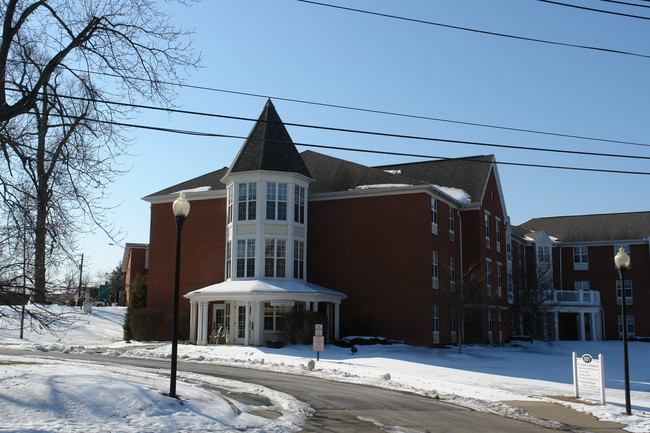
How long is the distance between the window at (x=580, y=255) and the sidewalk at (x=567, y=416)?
50865mm

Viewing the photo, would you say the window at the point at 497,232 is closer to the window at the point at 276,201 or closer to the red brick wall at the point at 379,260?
the red brick wall at the point at 379,260

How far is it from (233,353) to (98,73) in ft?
53.1

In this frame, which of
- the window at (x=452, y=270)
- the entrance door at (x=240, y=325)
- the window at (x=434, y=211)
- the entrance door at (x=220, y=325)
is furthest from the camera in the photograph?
the window at (x=452, y=270)

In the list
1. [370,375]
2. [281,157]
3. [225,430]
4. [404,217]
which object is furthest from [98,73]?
[404,217]

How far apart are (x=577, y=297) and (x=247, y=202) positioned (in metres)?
34.2

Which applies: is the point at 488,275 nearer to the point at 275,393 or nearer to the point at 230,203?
the point at 230,203

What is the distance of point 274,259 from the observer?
3678cm

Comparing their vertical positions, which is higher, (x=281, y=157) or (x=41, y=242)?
(x=281, y=157)

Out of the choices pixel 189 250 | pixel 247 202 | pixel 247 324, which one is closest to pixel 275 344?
pixel 247 324

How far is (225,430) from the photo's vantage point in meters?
12.0

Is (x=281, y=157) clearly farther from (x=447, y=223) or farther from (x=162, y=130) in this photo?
(x=162, y=130)

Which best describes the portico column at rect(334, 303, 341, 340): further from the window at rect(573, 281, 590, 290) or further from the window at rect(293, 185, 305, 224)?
the window at rect(573, 281, 590, 290)

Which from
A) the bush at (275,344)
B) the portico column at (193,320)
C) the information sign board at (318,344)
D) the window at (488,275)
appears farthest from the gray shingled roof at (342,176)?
the information sign board at (318,344)

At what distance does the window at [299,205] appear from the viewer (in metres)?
37.8
